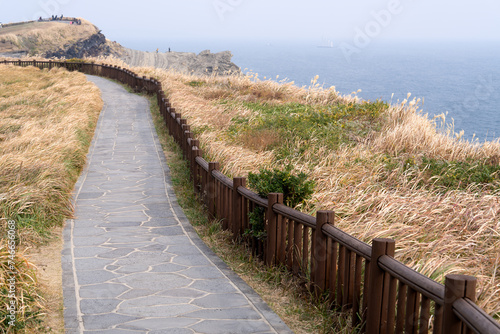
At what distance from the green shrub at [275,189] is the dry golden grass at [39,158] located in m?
2.50

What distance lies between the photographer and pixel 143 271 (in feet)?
21.0

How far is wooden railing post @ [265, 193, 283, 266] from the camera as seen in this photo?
6098 mm

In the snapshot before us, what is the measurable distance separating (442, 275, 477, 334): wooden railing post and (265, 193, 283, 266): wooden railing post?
116 inches

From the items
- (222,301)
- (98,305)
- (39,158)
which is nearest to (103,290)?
(98,305)

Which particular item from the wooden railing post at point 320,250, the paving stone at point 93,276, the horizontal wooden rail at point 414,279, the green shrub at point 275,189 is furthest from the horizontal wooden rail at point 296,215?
the paving stone at point 93,276

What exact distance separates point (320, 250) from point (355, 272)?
24.4 inches

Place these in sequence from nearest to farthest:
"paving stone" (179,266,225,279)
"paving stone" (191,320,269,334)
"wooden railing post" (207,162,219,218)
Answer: "paving stone" (191,320,269,334), "paving stone" (179,266,225,279), "wooden railing post" (207,162,219,218)

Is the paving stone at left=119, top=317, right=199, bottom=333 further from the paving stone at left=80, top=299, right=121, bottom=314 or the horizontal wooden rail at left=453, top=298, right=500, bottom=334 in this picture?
the horizontal wooden rail at left=453, top=298, right=500, bottom=334

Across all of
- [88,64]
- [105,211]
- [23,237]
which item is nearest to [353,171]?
[105,211]

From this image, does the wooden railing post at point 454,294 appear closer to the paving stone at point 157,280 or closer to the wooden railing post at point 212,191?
the paving stone at point 157,280

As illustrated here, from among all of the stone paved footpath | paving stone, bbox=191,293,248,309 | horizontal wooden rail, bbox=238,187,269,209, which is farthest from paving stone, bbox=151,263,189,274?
horizontal wooden rail, bbox=238,187,269,209

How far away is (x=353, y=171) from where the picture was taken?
1015 cm

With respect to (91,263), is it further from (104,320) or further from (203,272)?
(104,320)

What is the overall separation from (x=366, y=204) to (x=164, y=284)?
3.37 metres
